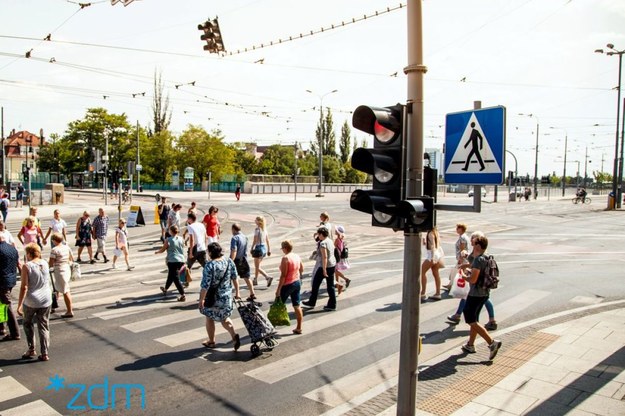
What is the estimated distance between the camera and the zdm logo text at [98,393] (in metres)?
5.54

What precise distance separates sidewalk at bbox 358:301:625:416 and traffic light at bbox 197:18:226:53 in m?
8.81

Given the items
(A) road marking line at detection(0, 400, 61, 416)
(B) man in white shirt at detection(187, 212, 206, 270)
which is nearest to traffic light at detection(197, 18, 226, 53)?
(B) man in white shirt at detection(187, 212, 206, 270)

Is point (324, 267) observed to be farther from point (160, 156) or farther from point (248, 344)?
point (160, 156)

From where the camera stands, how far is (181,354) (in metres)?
7.16

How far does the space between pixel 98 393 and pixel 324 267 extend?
4.52m

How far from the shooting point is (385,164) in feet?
14.4

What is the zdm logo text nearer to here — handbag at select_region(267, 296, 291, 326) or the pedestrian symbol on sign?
handbag at select_region(267, 296, 291, 326)

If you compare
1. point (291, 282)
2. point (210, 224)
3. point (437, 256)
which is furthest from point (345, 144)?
point (291, 282)

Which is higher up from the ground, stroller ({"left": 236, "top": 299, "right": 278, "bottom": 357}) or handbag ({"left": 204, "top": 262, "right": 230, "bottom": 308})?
handbag ({"left": 204, "top": 262, "right": 230, "bottom": 308})

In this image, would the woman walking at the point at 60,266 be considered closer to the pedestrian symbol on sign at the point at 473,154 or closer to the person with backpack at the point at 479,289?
the person with backpack at the point at 479,289

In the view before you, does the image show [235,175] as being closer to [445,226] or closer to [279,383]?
[445,226]

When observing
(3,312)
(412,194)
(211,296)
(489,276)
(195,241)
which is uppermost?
(412,194)

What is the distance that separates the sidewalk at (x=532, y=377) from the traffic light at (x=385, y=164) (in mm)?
2439

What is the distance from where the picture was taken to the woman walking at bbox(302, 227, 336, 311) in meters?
9.32
